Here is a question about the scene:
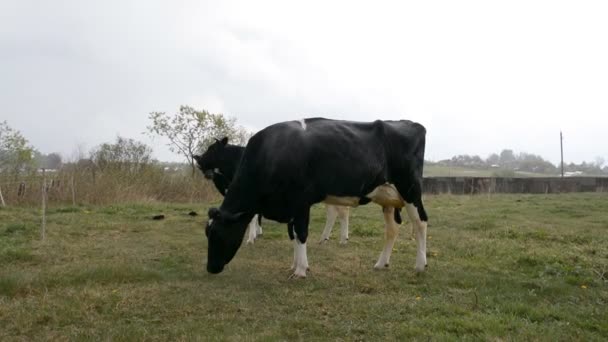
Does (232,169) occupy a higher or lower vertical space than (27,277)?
higher

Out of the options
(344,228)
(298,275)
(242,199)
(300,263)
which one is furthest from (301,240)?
(344,228)

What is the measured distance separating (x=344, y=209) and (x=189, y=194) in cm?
1426

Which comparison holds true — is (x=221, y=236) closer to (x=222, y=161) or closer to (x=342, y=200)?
(x=342, y=200)

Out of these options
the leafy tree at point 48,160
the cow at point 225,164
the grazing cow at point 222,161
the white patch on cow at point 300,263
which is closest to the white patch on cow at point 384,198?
the white patch on cow at point 300,263

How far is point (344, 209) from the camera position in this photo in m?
10.9

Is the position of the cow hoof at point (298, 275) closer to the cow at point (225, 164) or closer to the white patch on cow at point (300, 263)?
the white patch on cow at point (300, 263)

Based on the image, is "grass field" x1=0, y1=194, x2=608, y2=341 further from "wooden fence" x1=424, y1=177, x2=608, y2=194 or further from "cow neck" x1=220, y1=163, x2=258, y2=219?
"wooden fence" x1=424, y1=177, x2=608, y2=194

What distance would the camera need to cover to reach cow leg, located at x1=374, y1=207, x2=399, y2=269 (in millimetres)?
8031

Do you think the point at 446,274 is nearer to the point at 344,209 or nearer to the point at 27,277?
the point at 344,209

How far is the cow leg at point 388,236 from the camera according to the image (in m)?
8.03

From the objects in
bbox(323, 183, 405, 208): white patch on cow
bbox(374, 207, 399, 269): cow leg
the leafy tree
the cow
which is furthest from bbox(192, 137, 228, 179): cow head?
the leafy tree

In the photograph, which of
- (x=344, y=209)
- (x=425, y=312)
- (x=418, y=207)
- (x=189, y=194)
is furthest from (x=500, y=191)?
(x=425, y=312)

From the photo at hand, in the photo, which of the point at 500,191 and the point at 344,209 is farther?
the point at 500,191

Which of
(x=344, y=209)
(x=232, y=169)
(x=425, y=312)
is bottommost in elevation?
(x=425, y=312)
